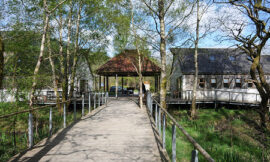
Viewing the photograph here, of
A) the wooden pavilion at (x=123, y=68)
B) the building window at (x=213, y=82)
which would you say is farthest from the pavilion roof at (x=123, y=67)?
the building window at (x=213, y=82)

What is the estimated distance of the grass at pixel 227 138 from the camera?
7323mm

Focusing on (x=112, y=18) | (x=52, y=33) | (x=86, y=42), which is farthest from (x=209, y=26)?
(x=52, y=33)

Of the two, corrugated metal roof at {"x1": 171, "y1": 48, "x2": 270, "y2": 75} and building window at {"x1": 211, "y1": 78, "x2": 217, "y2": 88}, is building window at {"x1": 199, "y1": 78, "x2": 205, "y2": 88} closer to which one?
corrugated metal roof at {"x1": 171, "y1": 48, "x2": 270, "y2": 75}

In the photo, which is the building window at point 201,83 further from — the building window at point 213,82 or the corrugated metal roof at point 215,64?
the building window at point 213,82

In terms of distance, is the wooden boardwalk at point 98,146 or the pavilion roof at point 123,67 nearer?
the wooden boardwalk at point 98,146

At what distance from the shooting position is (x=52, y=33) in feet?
48.3

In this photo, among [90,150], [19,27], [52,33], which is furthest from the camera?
[52,33]

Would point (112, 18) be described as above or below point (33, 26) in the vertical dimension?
above

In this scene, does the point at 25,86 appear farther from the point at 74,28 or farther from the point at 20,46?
the point at 74,28

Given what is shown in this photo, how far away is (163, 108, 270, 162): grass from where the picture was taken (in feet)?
24.0

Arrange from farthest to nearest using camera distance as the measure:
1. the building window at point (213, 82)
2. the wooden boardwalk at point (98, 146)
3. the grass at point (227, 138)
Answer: the building window at point (213, 82)
the grass at point (227, 138)
the wooden boardwalk at point (98, 146)

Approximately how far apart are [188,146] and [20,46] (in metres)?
12.3

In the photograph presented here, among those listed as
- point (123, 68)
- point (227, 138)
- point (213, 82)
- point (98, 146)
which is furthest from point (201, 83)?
point (98, 146)

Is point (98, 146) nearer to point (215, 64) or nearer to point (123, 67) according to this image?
point (123, 67)
